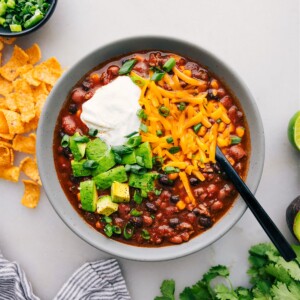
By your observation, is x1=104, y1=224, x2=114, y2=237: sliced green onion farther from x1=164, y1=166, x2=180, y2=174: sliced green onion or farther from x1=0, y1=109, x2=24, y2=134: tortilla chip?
x1=0, y1=109, x2=24, y2=134: tortilla chip

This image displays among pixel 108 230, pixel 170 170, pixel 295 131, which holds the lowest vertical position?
pixel 295 131

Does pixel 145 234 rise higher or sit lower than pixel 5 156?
lower

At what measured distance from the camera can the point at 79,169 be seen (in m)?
3.53

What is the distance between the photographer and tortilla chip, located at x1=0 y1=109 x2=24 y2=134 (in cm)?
381

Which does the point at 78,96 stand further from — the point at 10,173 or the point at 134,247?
the point at 134,247

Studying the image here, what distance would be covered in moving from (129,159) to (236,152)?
0.72 meters

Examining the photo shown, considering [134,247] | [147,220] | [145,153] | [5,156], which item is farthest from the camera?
[5,156]

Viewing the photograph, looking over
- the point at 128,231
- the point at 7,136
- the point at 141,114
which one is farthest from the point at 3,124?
the point at 128,231

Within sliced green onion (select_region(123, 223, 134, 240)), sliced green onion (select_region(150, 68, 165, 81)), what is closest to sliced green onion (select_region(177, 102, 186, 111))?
sliced green onion (select_region(150, 68, 165, 81))

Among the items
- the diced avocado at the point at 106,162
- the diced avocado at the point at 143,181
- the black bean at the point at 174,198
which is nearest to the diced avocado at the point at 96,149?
the diced avocado at the point at 106,162

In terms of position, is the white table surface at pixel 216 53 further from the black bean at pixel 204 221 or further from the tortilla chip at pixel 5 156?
the black bean at pixel 204 221

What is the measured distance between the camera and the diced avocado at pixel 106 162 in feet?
11.5

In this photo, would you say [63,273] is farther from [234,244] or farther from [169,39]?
[169,39]

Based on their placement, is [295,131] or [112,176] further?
[295,131]
